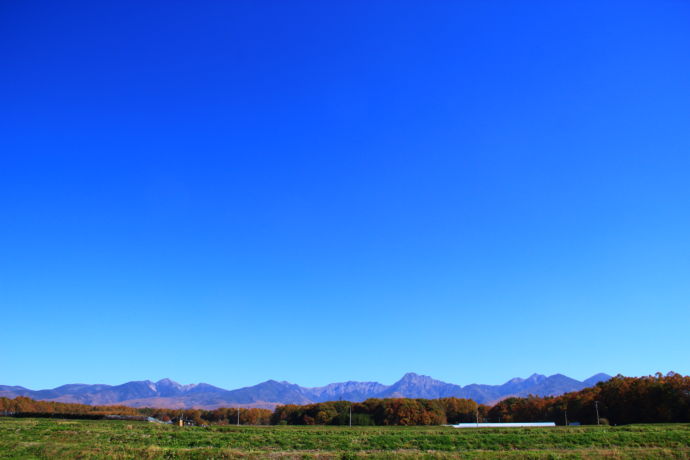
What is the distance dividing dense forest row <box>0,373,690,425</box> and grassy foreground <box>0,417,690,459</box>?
148 feet

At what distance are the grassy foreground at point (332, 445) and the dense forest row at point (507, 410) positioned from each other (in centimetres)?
4512

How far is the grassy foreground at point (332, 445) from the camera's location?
3497 centimetres

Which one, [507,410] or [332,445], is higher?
[332,445]

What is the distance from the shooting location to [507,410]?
146375 mm

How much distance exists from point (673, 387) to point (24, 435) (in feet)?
331

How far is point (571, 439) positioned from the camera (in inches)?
1777

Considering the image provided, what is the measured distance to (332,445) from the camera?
1645 inches

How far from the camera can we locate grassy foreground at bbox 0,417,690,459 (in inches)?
1377

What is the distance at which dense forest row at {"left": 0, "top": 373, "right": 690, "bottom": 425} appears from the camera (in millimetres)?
89125

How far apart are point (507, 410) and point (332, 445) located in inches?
4778

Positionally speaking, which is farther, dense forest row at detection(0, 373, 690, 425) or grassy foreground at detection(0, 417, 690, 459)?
dense forest row at detection(0, 373, 690, 425)

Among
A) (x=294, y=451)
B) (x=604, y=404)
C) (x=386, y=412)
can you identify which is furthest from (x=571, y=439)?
(x=386, y=412)

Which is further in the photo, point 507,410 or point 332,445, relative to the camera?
point 507,410

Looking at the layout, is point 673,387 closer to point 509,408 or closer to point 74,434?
point 509,408
